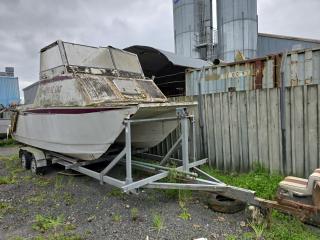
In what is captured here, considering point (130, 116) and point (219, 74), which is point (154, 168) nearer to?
point (130, 116)

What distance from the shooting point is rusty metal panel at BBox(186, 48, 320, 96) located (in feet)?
15.5

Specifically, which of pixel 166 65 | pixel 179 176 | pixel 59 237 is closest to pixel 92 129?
pixel 179 176

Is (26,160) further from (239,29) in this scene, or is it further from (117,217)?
(239,29)

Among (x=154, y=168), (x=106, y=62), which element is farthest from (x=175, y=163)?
(x=106, y=62)

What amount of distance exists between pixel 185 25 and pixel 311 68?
9.00m

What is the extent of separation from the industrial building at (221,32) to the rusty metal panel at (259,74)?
5.18 meters

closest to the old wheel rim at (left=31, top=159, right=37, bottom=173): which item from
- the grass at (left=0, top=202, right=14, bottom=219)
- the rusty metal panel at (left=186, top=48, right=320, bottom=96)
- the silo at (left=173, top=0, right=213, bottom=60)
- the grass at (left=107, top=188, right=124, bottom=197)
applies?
the grass at (left=0, top=202, right=14, bottom=219)

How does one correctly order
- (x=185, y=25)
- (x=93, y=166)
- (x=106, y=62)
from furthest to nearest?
1. (x=185, y=25)
2. (x=93, y=166)
3. (x=106, y=62)

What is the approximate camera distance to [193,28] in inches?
501

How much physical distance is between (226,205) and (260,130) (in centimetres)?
→ 181

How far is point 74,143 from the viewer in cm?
516

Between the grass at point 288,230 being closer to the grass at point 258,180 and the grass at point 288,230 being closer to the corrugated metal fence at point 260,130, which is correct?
the grass at point 258,180

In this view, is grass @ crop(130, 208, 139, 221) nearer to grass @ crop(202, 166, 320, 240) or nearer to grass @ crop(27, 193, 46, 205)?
grass @ crop(202, 166, 320, 240)

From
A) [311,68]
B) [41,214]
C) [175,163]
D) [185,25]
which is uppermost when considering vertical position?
[185,25]
